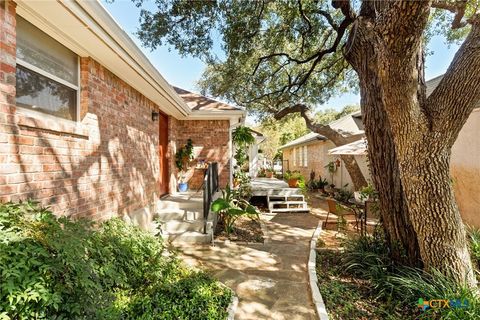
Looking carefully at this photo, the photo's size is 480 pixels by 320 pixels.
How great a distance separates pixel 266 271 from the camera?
14.7 feet

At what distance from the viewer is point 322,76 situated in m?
12.2

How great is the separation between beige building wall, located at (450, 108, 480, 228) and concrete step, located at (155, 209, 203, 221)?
A: 6.58 m

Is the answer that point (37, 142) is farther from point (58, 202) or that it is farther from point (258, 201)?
point (258, 201)

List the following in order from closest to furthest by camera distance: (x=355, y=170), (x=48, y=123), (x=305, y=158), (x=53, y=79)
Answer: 1. (x=48, y=123)
2. (x=53, y=79)
3. (x=355, y=170)
4. (x=305, y=158)

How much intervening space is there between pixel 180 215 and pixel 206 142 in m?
3.79

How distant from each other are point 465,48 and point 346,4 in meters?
3.80

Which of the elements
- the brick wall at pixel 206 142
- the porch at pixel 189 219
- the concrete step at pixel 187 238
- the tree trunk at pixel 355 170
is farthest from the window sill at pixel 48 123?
the tree trunk at pixel 355 170

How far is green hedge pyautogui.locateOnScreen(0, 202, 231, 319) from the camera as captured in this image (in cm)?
159

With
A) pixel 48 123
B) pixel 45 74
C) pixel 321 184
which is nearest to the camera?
pixel 48 123

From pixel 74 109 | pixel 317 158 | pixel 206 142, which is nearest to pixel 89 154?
pixel 74 109

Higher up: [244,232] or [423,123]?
[423,123]

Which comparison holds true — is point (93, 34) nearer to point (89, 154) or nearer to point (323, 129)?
point (89, 154)

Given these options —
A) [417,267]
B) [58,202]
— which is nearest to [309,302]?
[417,267]

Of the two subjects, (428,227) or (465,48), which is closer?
(465,48)
